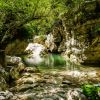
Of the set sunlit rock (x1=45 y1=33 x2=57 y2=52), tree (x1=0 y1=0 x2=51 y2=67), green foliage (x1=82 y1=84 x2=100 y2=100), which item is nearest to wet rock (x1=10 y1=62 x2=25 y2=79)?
tree (x1=0 y1=0 x2=51 y2=67)

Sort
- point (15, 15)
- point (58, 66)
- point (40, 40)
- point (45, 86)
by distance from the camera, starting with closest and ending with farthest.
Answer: point (45, 86) → point (15, 15) → point (58, 66) → point (40, 40)

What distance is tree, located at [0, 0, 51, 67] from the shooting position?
20.7 meters

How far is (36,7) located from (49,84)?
692 cm

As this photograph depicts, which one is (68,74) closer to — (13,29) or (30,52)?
(13,29)

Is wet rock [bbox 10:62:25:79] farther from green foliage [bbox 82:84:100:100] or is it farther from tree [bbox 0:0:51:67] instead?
green foliage [bbox 82:84:100:100]

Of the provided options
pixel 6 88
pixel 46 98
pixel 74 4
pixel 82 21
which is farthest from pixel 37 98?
pixel 74 4

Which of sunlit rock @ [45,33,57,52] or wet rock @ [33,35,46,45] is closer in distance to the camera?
sunlit rock @ [45,33,57,52]

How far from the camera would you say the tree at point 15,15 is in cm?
2073

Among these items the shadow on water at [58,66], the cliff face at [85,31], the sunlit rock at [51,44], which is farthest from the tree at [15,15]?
the sunlit rock at [51,44]

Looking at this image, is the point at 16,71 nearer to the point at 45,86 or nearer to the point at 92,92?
the point at 45,86

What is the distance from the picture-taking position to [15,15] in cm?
2162

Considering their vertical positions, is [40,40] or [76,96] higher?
[40,40]

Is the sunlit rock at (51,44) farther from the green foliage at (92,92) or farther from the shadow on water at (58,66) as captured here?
the green foliage at (92,92)

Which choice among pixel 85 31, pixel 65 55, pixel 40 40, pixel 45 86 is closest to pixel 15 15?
pixel 45 86
